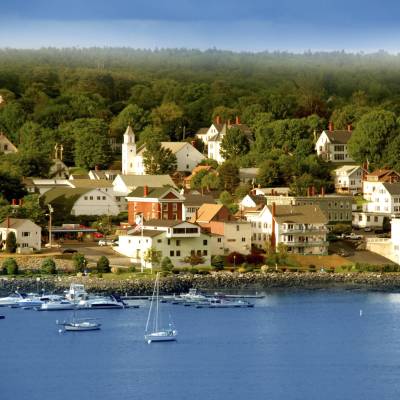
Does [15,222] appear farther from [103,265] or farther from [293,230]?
[293,230]

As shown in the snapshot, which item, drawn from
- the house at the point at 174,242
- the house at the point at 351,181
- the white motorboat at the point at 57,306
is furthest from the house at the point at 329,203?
the white motorboat at the point at 57,306

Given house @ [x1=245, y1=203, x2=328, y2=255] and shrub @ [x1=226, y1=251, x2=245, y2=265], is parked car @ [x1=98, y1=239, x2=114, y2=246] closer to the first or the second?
shrub @ [x1=226, y1=251, x2=245, y2=265]

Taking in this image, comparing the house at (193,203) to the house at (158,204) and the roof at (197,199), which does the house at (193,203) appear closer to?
the roof at (197,199)

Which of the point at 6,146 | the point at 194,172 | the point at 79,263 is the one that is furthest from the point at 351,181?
the point at 79,263

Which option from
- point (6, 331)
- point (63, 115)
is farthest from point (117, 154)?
point (6, 331)

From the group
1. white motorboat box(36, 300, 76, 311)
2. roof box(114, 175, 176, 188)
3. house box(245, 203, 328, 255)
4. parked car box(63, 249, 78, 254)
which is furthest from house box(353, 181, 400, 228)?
white motorboat box(36, 300, 76, 311)
